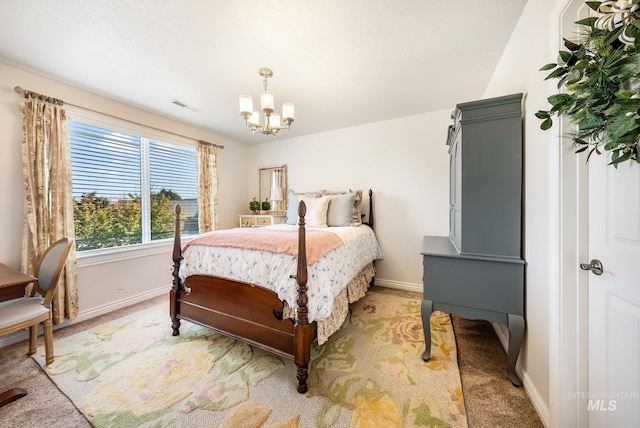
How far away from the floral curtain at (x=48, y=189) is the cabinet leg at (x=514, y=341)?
3.84 metres

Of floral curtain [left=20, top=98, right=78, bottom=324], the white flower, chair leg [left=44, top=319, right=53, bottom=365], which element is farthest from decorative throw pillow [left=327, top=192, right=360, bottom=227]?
floral curtain [left=20, top=98, right=78, bottom=324]

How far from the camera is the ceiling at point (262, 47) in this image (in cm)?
148

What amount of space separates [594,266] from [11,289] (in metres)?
3.55

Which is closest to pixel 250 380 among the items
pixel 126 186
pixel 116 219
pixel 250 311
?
pixel 250 311

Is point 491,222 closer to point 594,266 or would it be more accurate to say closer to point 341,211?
point 594,266

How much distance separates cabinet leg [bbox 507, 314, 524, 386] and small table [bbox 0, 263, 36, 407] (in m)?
3.13

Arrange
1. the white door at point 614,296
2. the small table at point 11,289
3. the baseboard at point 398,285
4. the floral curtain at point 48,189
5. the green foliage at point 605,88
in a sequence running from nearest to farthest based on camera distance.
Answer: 1. the green foliage at point 605,88
2. the white door at point 614,296
3. the small table at point 11,289
4. the floral curtain at point 48,189
5. the baseboard at point 398,285

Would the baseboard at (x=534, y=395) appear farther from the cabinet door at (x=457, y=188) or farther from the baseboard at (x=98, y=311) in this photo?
the baseboard at (x=98, y=311)

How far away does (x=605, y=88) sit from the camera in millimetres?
721

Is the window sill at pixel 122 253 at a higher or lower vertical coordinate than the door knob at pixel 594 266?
lower

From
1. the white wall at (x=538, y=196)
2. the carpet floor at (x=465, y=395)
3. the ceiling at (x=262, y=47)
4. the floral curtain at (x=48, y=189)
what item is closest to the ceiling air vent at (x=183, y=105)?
the ceiling at (x=262, y=47)

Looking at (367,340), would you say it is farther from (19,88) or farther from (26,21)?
(19,88)

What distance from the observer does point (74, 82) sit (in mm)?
2330

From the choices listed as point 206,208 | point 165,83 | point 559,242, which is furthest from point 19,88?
point 559,242
